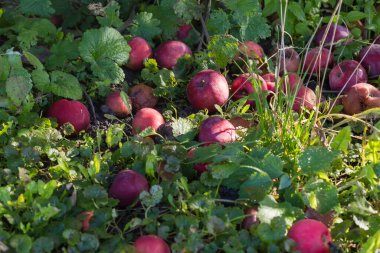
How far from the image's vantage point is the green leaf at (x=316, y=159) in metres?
2.72

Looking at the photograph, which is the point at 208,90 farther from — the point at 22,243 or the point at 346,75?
the point at 22,243

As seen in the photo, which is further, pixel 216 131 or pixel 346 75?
pixel 346 75

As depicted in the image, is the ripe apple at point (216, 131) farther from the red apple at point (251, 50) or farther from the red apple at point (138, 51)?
the red apple at point (138, 51)

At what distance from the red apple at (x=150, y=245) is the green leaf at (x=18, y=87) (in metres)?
1.01

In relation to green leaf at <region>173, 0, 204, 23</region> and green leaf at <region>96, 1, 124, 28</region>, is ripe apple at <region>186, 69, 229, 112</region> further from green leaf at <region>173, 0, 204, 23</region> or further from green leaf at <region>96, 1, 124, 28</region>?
green leaf at <region>96, 1, 124, 28</region>

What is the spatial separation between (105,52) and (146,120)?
44 centimetres

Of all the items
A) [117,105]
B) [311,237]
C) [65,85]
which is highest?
[311,237]

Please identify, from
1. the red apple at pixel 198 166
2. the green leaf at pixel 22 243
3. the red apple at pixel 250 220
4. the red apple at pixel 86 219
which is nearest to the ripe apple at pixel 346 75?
the red apple at pixel 198 166

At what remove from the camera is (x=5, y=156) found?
2891 millimetres

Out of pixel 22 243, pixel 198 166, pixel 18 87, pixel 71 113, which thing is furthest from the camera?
pixel 71 113

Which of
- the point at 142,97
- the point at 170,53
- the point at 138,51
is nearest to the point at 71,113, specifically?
the point at 142,97

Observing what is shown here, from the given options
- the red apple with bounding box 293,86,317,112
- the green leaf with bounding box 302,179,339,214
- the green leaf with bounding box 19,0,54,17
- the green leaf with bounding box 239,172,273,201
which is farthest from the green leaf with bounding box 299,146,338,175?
the green leaf with bounding box 19,0,54,17

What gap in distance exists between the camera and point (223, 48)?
3.44m

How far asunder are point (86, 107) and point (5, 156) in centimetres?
60
